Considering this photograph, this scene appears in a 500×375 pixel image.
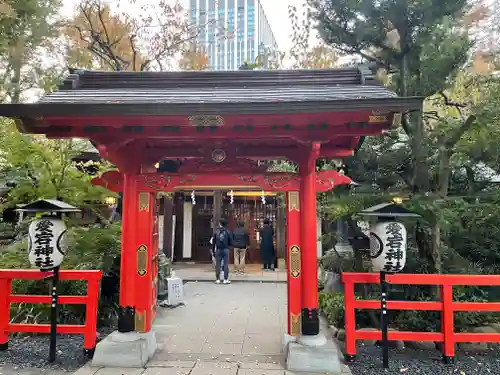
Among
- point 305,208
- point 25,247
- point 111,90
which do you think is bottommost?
point 25,247

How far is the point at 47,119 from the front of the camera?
13.4 feet

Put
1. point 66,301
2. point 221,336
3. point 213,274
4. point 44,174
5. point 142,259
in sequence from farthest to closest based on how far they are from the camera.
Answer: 1. point 213,274
2. point 44,174
3. point 221,336
4. point 142,259
5. point 66,301

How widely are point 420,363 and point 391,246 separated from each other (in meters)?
1.79

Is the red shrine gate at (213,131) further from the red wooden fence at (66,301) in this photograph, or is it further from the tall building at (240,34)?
the tall building at (240,34)

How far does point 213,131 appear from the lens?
178 inches

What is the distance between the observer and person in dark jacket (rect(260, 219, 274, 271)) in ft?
42.0

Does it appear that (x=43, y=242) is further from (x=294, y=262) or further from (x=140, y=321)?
(x=294, y=262)


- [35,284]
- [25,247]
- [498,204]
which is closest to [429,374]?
[498,204]

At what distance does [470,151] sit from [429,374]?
11.7 feet

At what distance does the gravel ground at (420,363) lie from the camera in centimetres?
452

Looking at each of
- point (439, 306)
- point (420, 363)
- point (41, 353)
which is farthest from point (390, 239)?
point (41, 353)

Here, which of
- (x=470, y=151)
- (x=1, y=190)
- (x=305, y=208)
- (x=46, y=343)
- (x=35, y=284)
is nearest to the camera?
(x=305, y=208)

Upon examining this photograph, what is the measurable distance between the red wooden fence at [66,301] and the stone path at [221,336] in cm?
54

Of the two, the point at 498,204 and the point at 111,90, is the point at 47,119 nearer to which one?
the point at 111,90
